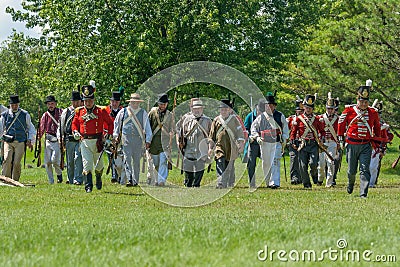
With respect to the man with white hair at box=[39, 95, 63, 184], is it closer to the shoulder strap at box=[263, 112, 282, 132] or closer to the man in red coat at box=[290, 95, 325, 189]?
the shoulder strap at box=[263, 112, 282, 132]

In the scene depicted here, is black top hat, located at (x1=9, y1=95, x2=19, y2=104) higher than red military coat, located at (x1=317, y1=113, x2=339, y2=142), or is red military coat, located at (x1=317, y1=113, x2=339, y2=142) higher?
black top hat, located at (x1=9, y1=95, x2=19, y2=104)

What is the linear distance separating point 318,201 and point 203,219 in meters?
4.00

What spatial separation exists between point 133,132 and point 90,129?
5.91 feet

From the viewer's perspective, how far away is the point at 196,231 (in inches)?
361

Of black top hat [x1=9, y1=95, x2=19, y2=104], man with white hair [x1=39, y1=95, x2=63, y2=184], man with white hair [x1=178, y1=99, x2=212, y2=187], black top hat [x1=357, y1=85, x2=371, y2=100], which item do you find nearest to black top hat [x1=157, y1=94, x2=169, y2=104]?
man with white hair [x1=178, y1=99, x2=212, y2=187]

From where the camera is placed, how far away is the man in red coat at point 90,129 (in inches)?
618

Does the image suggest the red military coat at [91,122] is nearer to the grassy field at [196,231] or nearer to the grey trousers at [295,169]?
the grassy field at [196,231]

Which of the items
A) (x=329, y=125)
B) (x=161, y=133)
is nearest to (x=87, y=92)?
(x=161, y=133)

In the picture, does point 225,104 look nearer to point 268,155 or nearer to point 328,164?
point 268,155

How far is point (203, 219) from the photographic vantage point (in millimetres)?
10594

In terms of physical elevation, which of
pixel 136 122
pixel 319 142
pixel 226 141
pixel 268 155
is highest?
pixel 136 122

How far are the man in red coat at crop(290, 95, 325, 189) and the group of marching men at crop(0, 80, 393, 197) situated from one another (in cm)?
2

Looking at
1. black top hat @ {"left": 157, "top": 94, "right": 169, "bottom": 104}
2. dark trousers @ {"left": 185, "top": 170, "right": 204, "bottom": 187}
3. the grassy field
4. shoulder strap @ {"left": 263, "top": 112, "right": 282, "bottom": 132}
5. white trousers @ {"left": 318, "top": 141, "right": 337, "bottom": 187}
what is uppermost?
black top hat @ {"left": 157, "top": 94, "right": 169, "bottom": 104}

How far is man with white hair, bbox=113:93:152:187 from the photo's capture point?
17.2m
